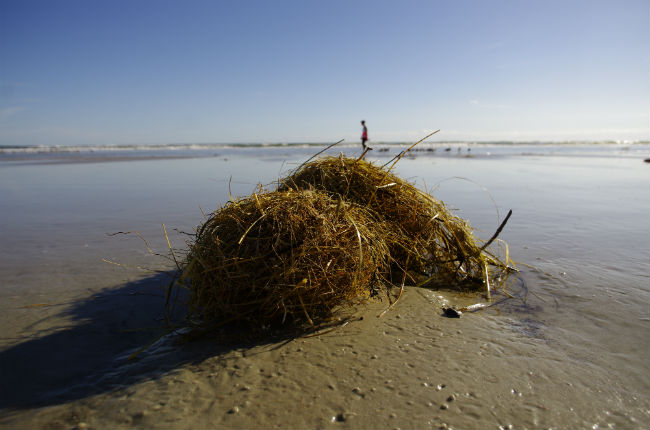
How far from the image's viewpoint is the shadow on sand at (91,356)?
7.27 feet

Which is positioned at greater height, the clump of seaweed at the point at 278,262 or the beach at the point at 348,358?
the clump of seaweed at the point at 278,262

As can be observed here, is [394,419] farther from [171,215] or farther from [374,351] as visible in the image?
[171,215]

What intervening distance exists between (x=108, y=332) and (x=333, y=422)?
2.01 m

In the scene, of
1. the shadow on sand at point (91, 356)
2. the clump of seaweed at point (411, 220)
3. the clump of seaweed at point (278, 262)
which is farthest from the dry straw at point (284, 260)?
the shadow on sand at point (91, 356)

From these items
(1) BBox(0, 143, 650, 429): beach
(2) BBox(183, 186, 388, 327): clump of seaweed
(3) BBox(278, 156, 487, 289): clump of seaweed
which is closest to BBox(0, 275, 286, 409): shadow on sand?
(1) BBox(0, 143, 650, 429): beach

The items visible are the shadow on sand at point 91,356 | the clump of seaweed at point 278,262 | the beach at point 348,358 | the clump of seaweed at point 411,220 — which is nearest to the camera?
the beach at point 348,358

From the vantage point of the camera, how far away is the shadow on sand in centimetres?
222

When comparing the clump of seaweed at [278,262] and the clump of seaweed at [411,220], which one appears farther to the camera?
the clump of seaweed at [411,220]

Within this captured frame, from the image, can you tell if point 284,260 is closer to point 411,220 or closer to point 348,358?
point 348,358

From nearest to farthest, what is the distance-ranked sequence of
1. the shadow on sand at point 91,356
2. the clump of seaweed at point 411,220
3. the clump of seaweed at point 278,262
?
the shadow on sand at point 91,356
the clump of seaweed at point 278,262
the clump of seaweed at point 411,220

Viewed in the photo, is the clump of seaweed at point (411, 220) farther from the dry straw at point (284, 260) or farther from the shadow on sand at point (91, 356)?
the shadow on sand at point (91, 356)

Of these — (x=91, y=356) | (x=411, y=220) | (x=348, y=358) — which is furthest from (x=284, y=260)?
(x=411, y=220)

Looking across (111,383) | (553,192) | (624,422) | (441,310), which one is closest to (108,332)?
(111,383)

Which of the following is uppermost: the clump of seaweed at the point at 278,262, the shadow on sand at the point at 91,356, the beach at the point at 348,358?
the clump of seaweed at the point at 278,262
